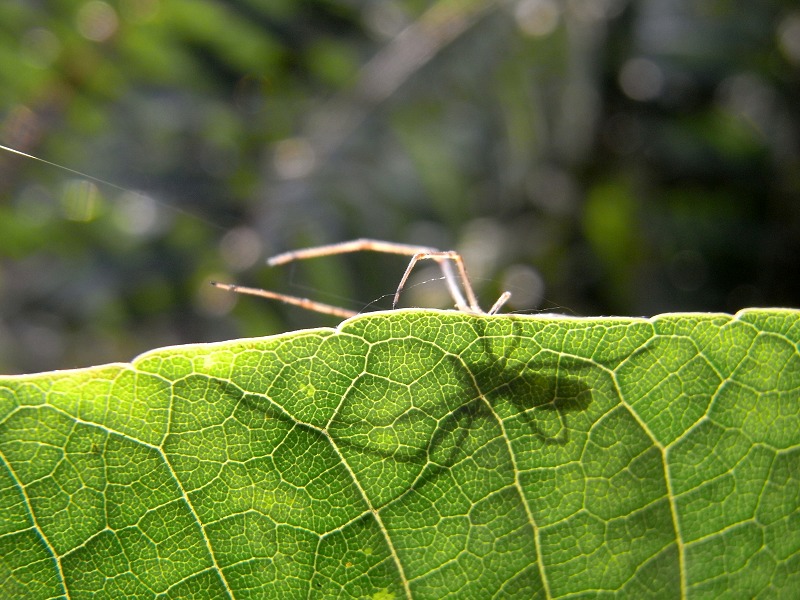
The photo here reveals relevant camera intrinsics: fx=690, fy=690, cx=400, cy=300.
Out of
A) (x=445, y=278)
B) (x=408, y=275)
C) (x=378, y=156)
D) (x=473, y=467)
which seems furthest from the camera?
(x=378, y=156)

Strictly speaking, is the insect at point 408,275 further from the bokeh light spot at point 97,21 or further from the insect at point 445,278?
the bokeh light spot at point 97,21

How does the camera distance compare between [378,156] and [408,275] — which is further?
[378,156]

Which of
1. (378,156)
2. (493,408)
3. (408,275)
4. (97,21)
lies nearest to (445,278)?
(408,275)

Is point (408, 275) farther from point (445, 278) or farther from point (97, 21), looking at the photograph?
point (97, 21)

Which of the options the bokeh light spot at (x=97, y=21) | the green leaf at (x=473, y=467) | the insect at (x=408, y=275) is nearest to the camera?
the green leaf at (x=473, y=467)

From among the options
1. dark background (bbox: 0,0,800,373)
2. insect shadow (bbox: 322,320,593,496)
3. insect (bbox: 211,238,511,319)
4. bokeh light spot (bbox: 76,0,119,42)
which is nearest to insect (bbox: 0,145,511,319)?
insect (bbox: 211,238,511,319)

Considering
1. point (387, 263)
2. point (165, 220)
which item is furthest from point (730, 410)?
point (165, 220)

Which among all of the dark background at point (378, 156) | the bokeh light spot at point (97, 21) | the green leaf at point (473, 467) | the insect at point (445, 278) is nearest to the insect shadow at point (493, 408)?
the green leaf at point (473, 467)
